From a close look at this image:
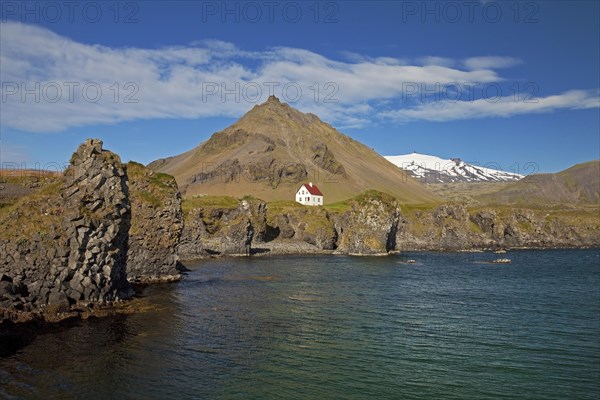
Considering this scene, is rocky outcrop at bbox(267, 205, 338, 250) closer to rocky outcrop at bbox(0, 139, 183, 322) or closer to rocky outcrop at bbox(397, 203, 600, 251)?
rocky outcrop at bbox(397, 203, 600, 251)

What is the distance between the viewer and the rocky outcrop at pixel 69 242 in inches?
1650

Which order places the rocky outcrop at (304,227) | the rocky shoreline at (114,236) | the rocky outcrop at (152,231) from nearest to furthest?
1. the rocky shoreline at (114,236)
2. the rocky outcrop at (152,231)
3. the rocky outcrop at (304,227)

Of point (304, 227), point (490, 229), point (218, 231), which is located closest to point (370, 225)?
point (304, 227)

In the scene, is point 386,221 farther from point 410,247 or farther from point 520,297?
point 520,297

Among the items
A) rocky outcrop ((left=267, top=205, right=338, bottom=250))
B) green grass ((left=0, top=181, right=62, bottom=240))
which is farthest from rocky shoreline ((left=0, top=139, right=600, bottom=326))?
rocky outcrop ((left=267, top=205, right=338, bottom=250))

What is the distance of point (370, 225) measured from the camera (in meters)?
132

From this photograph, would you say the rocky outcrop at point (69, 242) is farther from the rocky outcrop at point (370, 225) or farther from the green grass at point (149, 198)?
the rocky outcrop at point (370, 225)

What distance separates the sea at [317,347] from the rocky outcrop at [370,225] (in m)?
64.0

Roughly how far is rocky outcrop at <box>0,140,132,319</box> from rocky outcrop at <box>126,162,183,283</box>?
53.7 feet

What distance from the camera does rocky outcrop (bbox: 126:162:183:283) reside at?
68000mm

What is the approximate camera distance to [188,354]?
3384 cm

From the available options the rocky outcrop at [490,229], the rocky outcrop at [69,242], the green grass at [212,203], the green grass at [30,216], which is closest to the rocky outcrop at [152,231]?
the rocky outcrop at [69,242]

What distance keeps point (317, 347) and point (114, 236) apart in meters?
26.4

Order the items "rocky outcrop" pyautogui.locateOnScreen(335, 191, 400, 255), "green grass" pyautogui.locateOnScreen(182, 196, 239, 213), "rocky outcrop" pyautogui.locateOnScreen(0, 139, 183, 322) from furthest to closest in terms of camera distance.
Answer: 1. "green grass" pyautogui.locateOnScreen(182, 196, 239, 213)
2. "rocky outcrop" pyautogui.locateOnScreen(335, 191, 400, 255)
3. "rocky outcrop" pyautogui.locateOnScreen(0, 139, 183, 322)
